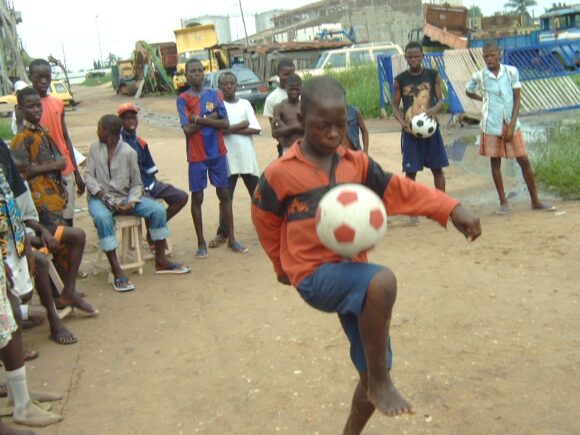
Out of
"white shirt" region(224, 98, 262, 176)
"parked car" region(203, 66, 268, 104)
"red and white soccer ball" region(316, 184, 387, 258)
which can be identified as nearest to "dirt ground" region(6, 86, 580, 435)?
"white shirt" region(224, 98, 262, 176)

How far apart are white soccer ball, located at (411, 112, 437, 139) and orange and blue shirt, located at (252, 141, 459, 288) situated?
4172 millimetres

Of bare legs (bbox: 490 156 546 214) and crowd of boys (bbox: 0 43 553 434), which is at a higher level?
crowd of boys (bbox: 0 43 553 434)

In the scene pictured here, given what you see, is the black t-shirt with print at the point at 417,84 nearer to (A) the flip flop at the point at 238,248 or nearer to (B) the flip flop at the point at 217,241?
(A) the flip flop at the point at 238,248

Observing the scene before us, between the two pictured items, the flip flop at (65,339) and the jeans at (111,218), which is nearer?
the flip flop at (65,339)

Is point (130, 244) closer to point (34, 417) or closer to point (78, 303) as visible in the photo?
point (78, 303)

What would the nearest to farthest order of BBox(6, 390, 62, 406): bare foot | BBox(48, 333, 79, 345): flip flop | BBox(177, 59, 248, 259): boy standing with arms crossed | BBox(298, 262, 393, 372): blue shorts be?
BBox(298, 262, 393, 372): blue shorts
BBox(6, 390, 62, 406): bare foot
BBox(48, 333, 79, 345): flip flop
BBox(177, 59, 248, 259): boy standing with arms crossed

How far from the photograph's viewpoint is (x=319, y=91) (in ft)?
9.11

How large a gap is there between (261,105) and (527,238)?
1643 centimetres

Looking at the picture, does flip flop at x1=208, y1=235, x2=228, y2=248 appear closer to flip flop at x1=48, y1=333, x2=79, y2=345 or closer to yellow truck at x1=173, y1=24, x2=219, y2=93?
flip flop at x1=48, y1=333, x2=79, y2=345

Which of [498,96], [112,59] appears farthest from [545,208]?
[112,59]

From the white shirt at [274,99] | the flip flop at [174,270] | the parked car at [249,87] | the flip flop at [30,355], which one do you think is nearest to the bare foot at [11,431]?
the flip flop at [30,355]

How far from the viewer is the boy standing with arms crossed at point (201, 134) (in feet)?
Result: 22.0

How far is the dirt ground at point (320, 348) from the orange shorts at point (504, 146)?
0.73 metres

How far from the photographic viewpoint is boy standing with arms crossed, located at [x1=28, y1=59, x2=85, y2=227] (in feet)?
20.5
